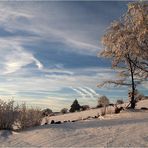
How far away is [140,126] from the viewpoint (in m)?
15.5

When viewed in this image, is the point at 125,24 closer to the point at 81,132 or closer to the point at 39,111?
the point at 39,111

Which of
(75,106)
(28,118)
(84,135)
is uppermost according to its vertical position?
(75,106)

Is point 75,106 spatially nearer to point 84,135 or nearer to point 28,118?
point 28,118

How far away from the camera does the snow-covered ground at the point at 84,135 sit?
13.7 metres

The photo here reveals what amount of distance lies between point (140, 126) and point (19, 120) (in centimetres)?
578

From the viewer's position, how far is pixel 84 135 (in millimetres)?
14695

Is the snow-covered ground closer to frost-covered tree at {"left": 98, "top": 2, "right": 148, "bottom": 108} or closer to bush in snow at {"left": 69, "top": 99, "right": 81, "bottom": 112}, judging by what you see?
frost-covered tree at {"left": 98, "top": 2, "right": 148, "bottom": 108}

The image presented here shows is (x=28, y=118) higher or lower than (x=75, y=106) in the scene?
lower

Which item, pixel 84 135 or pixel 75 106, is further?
pixel 75 106

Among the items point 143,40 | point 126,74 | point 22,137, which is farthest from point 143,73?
point 22,137

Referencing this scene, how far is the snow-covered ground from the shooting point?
13.7 meters

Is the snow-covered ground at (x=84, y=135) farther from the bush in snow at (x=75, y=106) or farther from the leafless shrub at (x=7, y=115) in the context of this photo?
the bush in snow at (x=75, y=106)

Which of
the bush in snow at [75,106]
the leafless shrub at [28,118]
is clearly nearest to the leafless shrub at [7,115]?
the leafless shrub at [28,118]

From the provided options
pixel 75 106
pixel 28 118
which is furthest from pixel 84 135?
pixel 75 106
